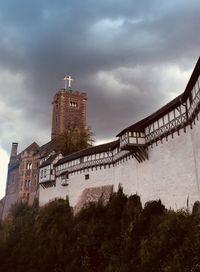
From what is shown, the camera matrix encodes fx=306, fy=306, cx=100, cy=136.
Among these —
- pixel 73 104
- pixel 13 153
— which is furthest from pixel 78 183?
pixel 13 153

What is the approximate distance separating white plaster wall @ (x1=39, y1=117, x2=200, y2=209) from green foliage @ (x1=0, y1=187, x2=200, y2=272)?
1580 mm

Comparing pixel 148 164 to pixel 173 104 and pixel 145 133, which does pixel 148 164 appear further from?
pixel 173 104

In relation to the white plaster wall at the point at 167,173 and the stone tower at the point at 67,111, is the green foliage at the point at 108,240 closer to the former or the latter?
the white plaster wall at the point at 167,173

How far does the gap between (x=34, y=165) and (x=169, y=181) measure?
139 feet

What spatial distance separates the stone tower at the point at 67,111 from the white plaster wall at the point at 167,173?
33809mm

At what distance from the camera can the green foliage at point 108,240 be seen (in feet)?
59.3

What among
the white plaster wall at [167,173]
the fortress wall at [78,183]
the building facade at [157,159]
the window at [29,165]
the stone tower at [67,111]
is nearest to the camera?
the white plaster wall at [167,173]

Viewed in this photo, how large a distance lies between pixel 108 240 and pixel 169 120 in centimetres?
1177

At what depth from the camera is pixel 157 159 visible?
28828 millimetres

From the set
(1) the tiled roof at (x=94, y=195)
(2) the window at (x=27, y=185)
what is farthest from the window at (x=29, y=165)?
(1) the tiled roof at (x=94, y=195)

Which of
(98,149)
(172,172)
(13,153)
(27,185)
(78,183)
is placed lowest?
(172,172)

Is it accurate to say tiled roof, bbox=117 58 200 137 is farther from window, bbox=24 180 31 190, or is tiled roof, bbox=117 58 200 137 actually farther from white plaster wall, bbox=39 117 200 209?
window, bbox=24 180 31 190

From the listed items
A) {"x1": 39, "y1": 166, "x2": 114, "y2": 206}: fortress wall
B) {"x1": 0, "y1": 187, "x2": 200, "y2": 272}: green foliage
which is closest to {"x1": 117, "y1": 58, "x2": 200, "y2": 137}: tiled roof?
{"x1": 0, "y1": 187, "x2": 200, "y2": 272}: green foliage

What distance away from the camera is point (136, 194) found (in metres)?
30.9
